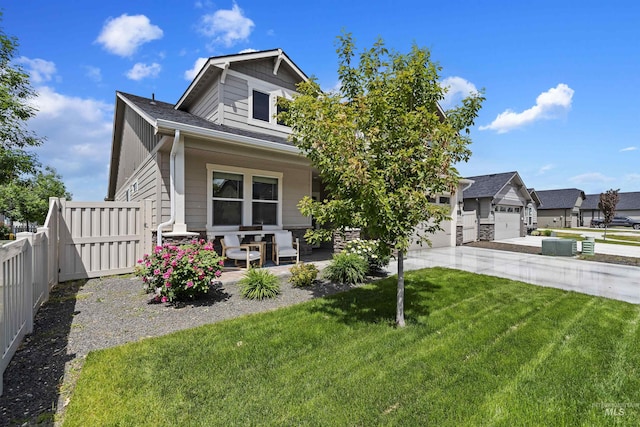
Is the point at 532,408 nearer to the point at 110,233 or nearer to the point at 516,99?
the point at 110,233

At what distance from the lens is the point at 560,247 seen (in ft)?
35.5

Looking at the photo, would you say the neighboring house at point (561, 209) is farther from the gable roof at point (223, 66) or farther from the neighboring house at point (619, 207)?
the gable roof at point (223, 66)

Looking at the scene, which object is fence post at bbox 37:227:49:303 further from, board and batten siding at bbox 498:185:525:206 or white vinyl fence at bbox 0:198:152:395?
board and batten siding at bbox 498:185:525:206

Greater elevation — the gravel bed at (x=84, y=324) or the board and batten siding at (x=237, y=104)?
the board and batten siding at (x=237, y=104)

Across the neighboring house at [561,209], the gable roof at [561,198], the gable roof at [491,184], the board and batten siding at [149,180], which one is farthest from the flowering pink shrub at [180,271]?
the gable roof at [561,198]

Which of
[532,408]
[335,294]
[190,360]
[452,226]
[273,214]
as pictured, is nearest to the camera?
[532,408]

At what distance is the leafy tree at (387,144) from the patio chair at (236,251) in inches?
151

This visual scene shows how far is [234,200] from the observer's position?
836 cm

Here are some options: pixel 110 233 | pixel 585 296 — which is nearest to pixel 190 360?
pixel 110 233

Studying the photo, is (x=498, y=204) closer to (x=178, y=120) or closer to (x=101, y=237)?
(x=178, y=120)

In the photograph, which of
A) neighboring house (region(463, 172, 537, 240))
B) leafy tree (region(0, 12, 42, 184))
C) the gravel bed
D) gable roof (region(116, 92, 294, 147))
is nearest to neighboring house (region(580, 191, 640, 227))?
neighboring house (region(463, 172, 537, 240))

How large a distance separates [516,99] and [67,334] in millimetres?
12831

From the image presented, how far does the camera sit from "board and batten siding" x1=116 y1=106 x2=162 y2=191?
8393mm

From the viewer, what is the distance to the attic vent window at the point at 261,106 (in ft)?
31.1
